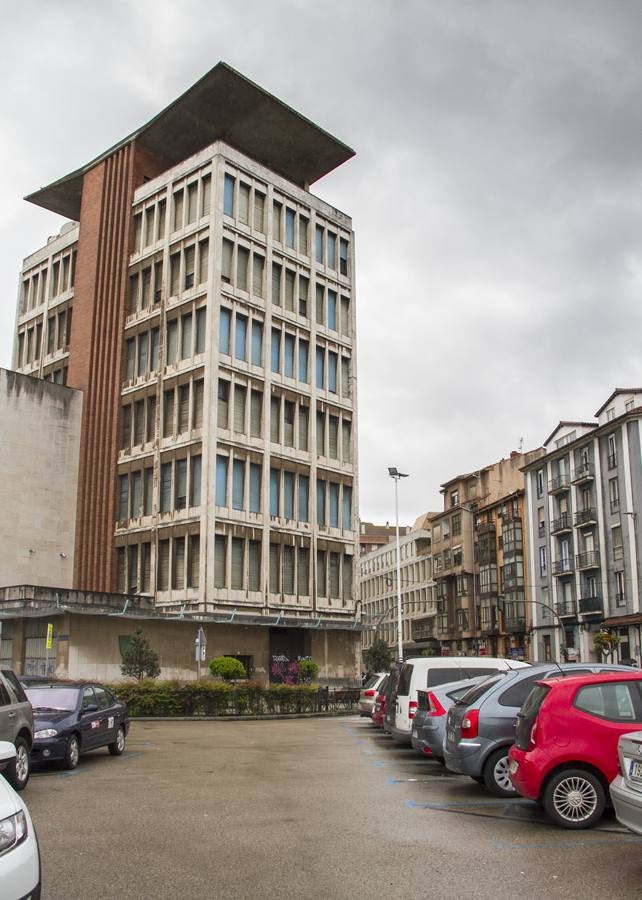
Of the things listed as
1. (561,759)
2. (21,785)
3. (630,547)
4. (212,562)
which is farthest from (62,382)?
(561,759)

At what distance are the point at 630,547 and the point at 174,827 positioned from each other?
170 feet

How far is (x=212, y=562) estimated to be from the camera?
44.8 m

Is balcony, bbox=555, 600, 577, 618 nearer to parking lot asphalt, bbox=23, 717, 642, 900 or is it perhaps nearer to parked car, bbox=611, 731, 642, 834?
parking lot asphalt, bbox=23, 717, 642, 900

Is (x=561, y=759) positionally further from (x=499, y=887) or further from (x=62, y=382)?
(x=62, y=382)

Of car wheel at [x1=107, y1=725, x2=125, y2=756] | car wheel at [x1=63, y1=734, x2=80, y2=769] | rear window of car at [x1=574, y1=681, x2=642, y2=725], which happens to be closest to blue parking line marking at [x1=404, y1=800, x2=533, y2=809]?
rear window of car at [x1=574, y1=681, x2=642, y2=725]

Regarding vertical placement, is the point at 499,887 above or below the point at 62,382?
below

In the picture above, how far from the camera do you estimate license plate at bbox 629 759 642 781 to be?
7.68 meters

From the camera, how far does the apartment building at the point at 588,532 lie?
57.4 m

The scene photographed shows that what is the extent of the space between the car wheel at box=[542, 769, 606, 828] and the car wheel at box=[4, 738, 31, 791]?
6.73 m

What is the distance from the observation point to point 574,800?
9773 millimetres

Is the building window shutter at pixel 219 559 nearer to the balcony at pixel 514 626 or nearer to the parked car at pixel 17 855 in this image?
the balcony at pixel 514 626

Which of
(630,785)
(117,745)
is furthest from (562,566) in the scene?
(630,785)

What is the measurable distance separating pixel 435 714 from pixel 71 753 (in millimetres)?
6119

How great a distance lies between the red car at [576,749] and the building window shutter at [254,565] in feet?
123
